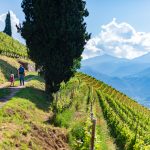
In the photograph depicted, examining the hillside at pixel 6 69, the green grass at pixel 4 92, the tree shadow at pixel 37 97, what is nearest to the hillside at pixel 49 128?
the tree shadow at pixel 37 97

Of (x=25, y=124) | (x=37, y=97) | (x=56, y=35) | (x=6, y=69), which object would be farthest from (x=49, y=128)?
(x=6, y=69)

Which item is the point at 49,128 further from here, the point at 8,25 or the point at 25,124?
the point at 8,25

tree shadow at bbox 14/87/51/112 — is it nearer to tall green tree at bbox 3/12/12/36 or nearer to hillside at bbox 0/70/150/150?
hillside at bbox 0/70/150/150

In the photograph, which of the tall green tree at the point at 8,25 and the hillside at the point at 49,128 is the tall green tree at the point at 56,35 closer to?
the hillside at the point at 49,128

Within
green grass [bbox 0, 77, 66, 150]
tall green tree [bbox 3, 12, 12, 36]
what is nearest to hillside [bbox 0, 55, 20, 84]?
green grass [bbox 0, 77, 66, 150]

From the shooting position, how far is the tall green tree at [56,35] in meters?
37.4

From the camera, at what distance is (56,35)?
3731 centimetres

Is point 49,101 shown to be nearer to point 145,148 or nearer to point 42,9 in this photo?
point 42,9

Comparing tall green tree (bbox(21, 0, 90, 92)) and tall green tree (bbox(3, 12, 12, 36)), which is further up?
tall green tree (bbox(3, 12, 12, 36))

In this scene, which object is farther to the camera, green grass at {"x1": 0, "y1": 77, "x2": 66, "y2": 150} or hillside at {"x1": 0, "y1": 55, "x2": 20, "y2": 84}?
hillside at {"x1": 0, "y1": 55, "x2": 20, "y2": 84}

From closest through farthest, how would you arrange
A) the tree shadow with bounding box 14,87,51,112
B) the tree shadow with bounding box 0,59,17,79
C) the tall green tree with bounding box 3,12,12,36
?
1. the tree shadow with bounding box 14,87,51,112
2. the tree shadow with bounding box 0,59,17,79
3. the tall green tree with bounding box 3,12,12,36

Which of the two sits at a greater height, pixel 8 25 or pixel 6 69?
pixel 8 25

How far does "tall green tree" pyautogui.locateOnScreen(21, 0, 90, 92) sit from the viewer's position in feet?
123

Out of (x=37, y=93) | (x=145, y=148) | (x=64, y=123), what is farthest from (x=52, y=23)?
(x=145, y=148)
